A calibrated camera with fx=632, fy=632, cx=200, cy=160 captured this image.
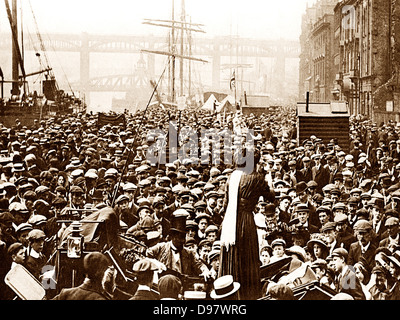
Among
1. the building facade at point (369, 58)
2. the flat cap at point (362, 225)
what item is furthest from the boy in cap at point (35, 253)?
the building facade at point (369, 58)

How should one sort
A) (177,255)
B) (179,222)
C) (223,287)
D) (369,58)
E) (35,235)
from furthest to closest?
(369,58), (179,222), (177,255), (35,235), (223,287)

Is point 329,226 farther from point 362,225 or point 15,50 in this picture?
point 15,50

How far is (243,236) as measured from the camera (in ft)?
25.8

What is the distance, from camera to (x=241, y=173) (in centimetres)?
806

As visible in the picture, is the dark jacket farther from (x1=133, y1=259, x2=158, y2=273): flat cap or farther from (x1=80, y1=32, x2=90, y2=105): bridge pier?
(x1=80, y1=32, x2=90, y2=105): bridge pier

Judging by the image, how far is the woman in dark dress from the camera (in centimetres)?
784

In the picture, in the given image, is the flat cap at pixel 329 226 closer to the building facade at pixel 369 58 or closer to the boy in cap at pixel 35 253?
the boy in cap at pixel 35 253

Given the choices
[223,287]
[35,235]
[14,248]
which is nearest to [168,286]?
[223,287]

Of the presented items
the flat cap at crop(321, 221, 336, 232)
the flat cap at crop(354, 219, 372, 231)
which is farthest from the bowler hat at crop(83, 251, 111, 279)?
the flat cap at crop(354, 219, 372, 231)

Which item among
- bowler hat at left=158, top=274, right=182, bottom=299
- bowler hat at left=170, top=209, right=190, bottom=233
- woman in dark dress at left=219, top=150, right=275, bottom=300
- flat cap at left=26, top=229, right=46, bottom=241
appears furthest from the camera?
bowler hat at left=170, top=209, right=190, bottom=233

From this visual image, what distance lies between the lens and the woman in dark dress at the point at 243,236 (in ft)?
25.7

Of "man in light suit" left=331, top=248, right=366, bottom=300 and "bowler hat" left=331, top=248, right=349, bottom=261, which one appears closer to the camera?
"man in light suit" left=331, top=248, right=366, bottom=300

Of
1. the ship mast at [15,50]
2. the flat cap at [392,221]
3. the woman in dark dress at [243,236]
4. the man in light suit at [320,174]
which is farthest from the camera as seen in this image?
the ship mast at [15,50]

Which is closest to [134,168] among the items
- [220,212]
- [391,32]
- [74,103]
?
→ [220,212]
